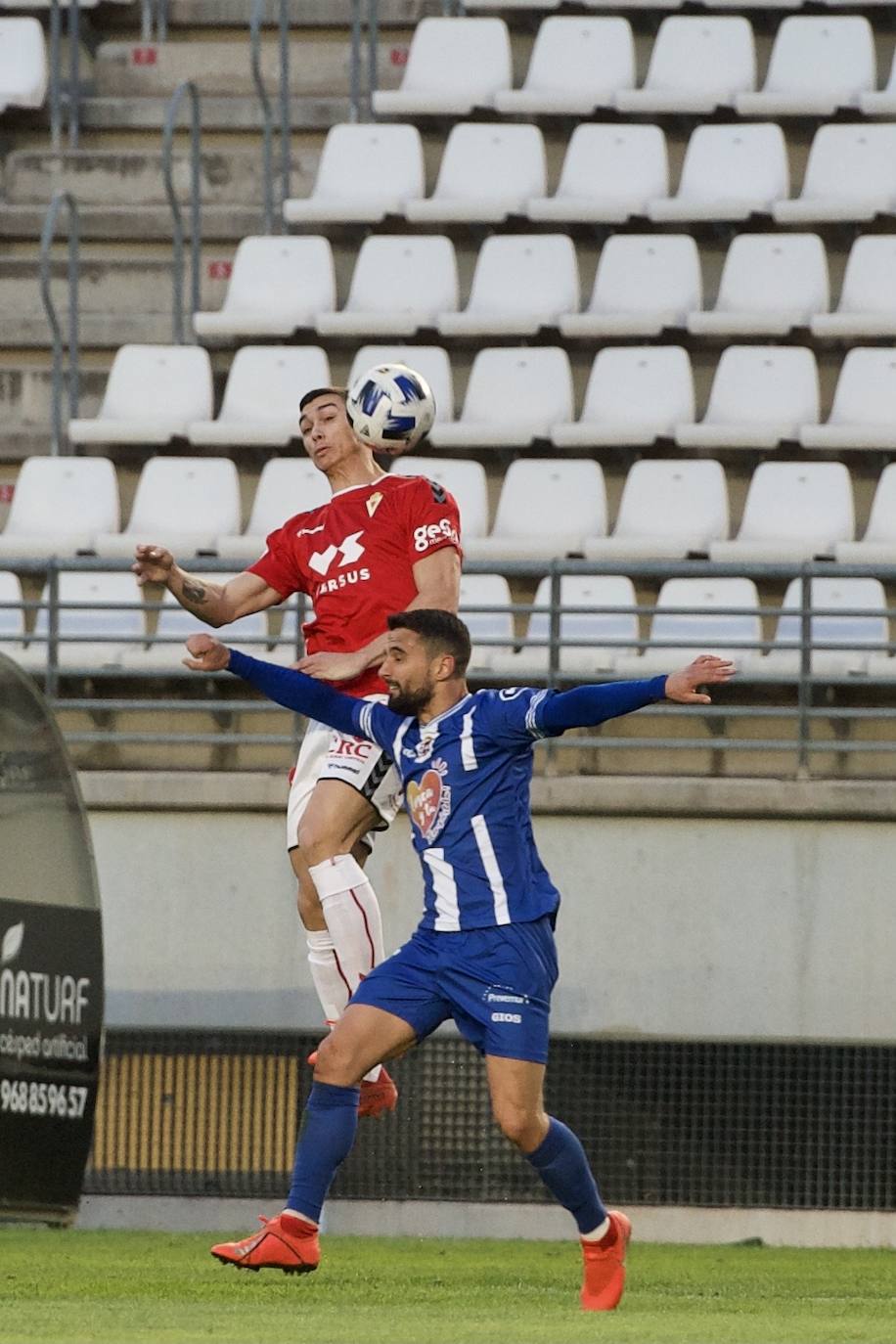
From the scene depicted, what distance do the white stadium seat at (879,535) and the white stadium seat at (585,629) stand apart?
0.94 m

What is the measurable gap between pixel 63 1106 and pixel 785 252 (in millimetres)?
6783

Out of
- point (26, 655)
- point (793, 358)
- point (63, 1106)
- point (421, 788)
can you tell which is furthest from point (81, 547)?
point (421, 788)

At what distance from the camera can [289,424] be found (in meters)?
12.4

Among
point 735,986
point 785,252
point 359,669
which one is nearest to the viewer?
point 359,669

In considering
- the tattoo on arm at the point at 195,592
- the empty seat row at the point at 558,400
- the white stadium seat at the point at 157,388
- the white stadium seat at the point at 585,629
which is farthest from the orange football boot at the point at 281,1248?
the white stadium seat at the point at 157,388

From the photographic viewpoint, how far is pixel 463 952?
6488 millimetres

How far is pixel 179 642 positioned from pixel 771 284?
4147mm

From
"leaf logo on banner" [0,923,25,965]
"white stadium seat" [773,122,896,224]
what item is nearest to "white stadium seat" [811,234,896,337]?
"white stadium seat" [773,122,896,224]

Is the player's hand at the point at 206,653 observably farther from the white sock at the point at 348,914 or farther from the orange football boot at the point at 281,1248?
the orange football boot at the point at 281,1248

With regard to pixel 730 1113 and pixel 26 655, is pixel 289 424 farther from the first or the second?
pixel 730 1113

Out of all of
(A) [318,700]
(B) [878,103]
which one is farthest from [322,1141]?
(B) [878,103]

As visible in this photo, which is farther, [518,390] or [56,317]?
[56,317]

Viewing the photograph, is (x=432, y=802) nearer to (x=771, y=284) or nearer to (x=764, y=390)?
(x=764, y=390)

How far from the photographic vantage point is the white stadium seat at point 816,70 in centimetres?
1383
